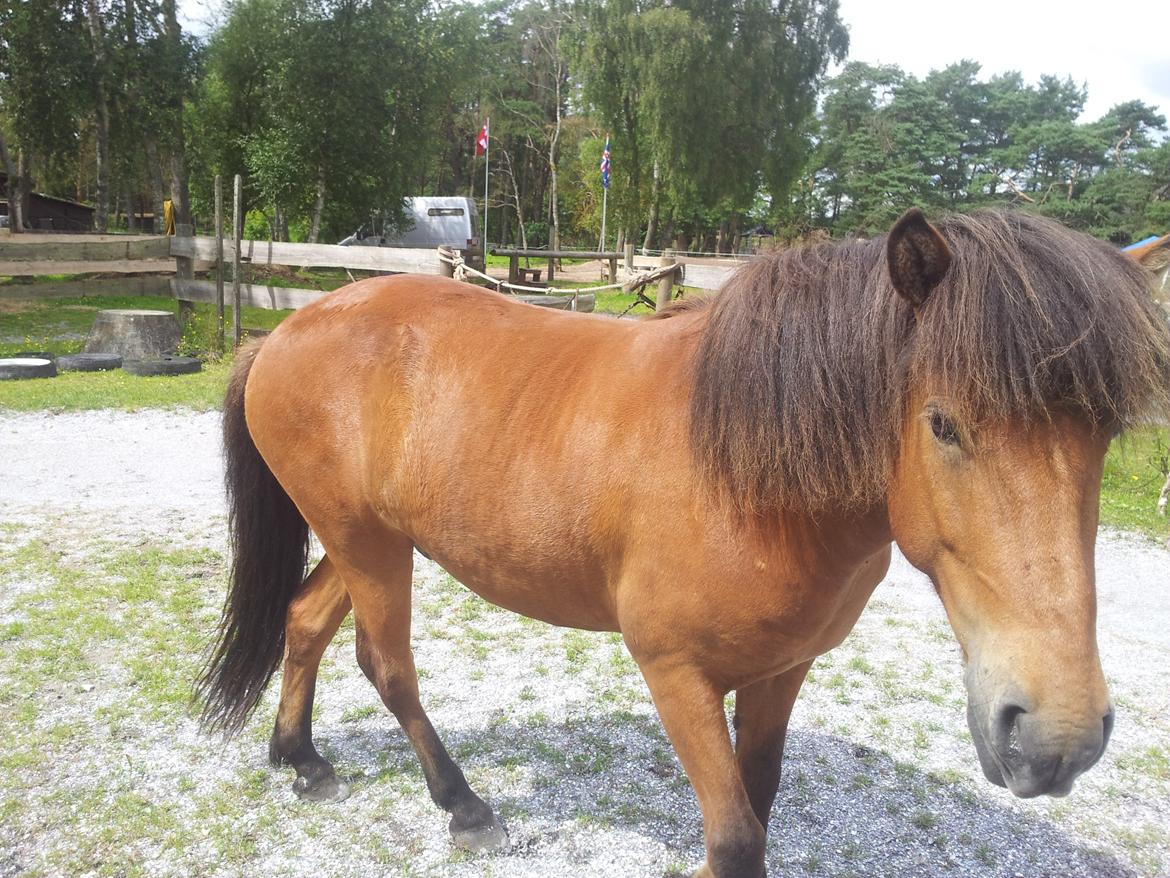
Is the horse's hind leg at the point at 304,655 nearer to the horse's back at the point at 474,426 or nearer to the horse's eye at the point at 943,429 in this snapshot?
the horse's back at the point at 474,426

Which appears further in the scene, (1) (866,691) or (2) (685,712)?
(1) (866,691)

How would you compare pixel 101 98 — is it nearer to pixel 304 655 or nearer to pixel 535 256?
pixel 535 256

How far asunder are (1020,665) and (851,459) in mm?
470

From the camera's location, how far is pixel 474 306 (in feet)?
8.41

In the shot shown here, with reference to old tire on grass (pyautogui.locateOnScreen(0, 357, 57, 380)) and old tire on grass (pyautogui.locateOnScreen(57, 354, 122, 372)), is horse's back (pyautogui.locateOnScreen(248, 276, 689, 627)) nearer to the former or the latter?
old tire on grass (pyautogui.locateOnScreen(0, 357, 57, 380))

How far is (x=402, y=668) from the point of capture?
8.79 ft

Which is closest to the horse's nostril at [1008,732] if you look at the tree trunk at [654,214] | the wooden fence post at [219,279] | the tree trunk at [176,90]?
the wooden fence post at [219,279]

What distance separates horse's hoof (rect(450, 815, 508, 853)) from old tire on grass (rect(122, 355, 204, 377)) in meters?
9.31

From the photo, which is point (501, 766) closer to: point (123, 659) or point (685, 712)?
point (685, 712)

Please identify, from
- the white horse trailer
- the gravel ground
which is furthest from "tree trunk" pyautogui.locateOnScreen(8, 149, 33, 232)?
the gravel ground

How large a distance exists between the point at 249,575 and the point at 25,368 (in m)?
8.61

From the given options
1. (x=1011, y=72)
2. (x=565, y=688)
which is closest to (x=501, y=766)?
(x=565, y=688)

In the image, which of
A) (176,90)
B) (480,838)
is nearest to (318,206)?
(176,90)

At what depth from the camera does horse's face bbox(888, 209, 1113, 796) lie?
1228 mm
